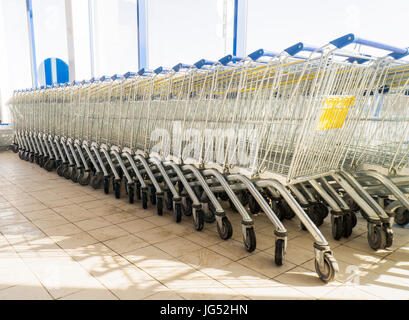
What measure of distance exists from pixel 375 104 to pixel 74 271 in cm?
266

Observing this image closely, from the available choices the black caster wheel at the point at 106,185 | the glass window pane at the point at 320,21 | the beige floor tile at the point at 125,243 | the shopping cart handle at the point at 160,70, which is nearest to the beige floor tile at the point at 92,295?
the beige floor tile at the point at 125,243

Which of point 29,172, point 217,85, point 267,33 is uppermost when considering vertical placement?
point 267,33

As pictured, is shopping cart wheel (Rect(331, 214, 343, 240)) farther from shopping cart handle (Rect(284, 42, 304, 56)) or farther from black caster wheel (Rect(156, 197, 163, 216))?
black caster wheel (Rect(156, 197, 163, 216))

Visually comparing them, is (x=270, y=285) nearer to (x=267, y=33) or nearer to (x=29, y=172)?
(x=267, y=33)

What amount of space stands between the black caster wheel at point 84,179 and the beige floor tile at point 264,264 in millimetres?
2821

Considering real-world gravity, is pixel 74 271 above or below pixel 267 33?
below

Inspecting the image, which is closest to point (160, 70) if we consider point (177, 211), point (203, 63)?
point (203, 63)

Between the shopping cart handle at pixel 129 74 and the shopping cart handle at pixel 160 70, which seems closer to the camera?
the shopping cart handle at pixel 160 70

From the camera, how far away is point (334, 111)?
237 cm

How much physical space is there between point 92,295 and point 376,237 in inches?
77.6

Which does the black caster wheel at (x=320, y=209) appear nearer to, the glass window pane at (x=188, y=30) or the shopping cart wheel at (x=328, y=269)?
the shopping cart wheel at (x=328, y=269)

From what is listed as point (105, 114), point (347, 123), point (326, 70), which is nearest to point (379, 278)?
point (347, 123)

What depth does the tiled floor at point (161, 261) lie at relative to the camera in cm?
198

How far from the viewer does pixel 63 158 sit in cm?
513
